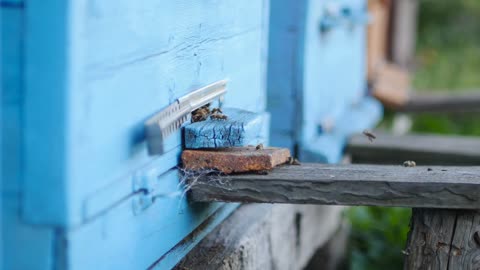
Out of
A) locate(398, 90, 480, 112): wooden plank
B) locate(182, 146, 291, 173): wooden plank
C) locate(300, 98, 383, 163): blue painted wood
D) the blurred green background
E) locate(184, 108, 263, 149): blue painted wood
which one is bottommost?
the blurred green background

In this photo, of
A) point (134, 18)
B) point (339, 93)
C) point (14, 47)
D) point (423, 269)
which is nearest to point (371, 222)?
point (339, 93)

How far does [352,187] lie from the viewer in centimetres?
233

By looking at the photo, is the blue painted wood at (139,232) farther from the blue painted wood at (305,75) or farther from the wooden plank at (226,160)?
the blue painted wood at (305,75)

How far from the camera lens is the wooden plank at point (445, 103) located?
5863 mm

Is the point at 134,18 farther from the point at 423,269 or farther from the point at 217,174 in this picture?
the point at 423,269

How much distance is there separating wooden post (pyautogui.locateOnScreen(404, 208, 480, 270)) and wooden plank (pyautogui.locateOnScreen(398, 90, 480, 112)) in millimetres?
3448

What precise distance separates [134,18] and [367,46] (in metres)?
3.43

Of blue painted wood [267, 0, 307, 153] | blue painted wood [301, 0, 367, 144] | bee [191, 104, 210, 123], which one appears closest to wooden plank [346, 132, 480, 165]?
blue painted wood [301, 0, 367, 144]

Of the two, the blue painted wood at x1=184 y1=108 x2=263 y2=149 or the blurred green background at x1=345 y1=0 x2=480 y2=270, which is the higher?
the blue painted wood at x1=184 y1=108 x2=263 y2=149

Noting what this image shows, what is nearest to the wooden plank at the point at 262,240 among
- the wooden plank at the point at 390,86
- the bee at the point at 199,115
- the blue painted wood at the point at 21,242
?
the bee at the point at 199,115

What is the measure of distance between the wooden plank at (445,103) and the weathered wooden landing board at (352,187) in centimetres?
346

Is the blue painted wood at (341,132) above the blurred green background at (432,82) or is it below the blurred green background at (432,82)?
above

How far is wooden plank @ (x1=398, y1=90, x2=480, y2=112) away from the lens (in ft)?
19.2

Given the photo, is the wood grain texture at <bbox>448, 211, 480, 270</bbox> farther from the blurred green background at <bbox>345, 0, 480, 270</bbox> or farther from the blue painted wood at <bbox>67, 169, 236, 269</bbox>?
the blurred green background at <bbox>345, 0, 480, 270</bbox>
